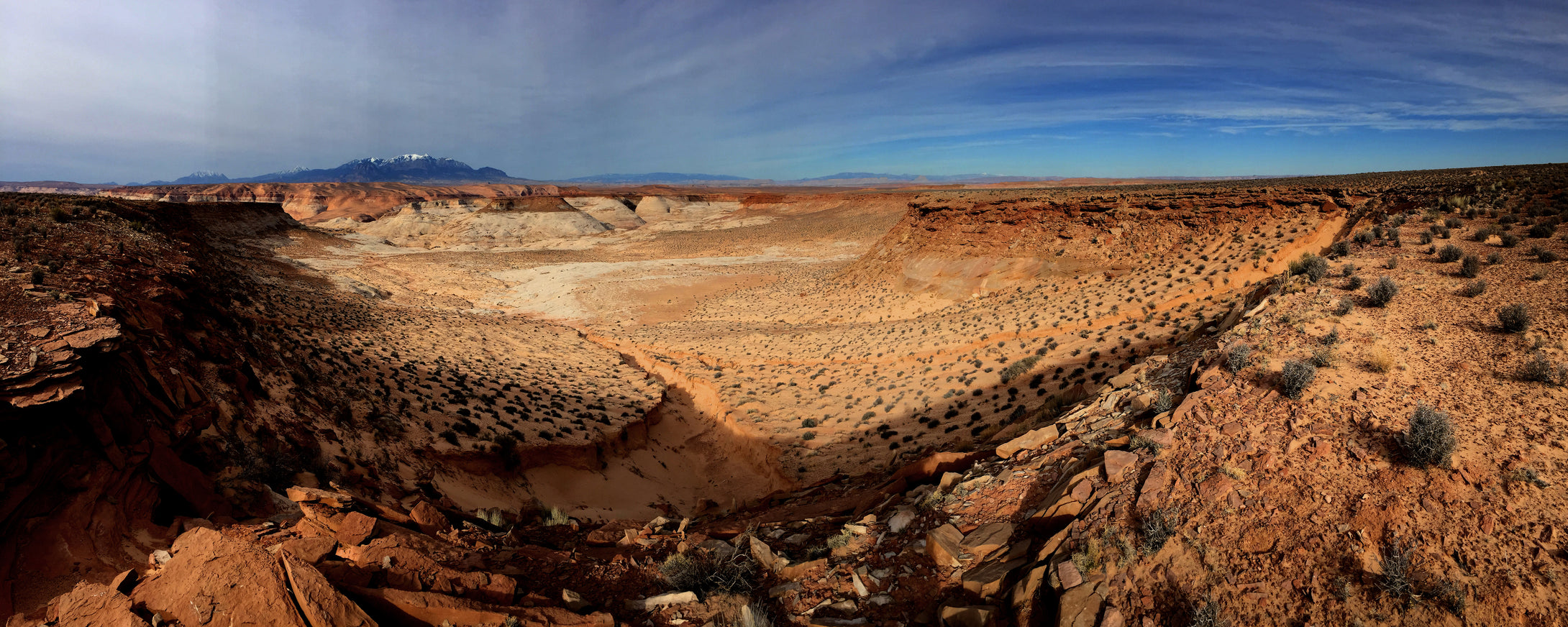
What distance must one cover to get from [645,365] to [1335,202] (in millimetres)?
19759

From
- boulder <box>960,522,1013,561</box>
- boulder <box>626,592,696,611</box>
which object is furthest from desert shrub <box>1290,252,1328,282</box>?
boulder <box>626,592,696,611</box>

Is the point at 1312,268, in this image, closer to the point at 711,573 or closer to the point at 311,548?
the point at 711,573

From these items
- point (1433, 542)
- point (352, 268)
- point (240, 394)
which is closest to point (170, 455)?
point (240, 394)

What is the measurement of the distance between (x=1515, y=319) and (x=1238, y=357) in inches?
93.6

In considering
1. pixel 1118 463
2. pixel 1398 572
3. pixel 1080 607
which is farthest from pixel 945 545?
pixel 1398 572

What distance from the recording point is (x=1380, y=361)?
5281mm

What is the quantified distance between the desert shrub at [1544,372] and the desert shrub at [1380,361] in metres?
0.77

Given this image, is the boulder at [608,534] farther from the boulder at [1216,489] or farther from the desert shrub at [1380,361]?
the desert shrub at [1380,361]

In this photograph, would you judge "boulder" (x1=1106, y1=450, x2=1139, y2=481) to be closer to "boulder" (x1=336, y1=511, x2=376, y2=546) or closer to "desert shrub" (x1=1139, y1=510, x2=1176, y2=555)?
"desert shrub" (x1=1139, y1=510, x2=1176, y2=555)

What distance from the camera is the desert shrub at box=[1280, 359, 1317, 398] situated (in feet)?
16.9

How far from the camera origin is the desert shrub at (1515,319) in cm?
551

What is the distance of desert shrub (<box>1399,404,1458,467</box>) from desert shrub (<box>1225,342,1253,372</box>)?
1.83 meters

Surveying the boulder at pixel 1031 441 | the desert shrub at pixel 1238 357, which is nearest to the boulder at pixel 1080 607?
the boulder at pixel 1031 441

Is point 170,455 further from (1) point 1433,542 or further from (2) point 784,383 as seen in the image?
(2) point 784,383
